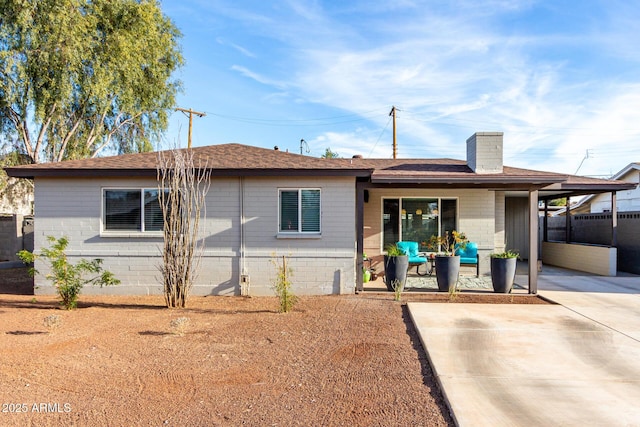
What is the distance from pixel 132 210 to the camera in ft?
28.4

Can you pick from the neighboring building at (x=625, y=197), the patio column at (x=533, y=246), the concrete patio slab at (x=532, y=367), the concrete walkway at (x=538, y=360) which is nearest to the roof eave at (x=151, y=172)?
the concrete walkway at (x=538, y=360)

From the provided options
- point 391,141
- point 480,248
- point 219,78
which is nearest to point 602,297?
point 480,248

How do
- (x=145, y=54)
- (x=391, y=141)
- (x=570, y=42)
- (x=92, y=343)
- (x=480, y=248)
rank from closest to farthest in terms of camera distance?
(x=92, y=343) → (x=480, y=248) → (x=570, y=42) → (x=145, y=54) → (x=391, y=141)

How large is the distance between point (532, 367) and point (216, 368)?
364cm

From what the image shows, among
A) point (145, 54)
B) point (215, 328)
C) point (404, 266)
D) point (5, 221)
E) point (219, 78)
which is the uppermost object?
point (145, 54)

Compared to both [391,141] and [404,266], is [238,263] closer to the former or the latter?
[404,266]

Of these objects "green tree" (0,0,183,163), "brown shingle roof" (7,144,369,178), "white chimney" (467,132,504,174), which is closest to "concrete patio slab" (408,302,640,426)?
"brown shingle roof" (7,144,369,178)

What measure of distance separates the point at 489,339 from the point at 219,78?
14.1m

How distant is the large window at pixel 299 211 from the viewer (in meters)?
8.57

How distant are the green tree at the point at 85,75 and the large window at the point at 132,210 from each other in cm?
845

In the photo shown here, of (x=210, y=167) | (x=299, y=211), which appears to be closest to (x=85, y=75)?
(x=210, y=167)

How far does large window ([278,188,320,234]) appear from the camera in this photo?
857 centimetres

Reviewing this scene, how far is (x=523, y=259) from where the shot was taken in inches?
566

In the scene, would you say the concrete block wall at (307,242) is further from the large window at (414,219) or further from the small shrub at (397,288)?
the large window at (414,219)
